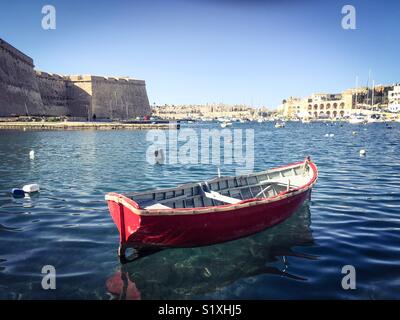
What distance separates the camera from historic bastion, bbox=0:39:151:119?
63.9 metres

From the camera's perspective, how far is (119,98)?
104312 millimetres

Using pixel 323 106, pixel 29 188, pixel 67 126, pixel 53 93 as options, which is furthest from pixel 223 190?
pixel 323 106

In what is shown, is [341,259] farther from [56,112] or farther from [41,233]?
[56,112]

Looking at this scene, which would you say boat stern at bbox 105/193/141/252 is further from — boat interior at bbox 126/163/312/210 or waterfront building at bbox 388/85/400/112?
waterfront building at bbox 388/85/400/112

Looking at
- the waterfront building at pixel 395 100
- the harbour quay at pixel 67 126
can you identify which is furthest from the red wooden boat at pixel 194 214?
the waterfront building at pixel 395 100

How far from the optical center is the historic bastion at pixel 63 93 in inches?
2517

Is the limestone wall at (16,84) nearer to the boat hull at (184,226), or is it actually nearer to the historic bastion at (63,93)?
the historic bastion at (63,93)

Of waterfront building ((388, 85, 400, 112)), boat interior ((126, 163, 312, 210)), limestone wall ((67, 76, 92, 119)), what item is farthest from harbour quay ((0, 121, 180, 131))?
waterfront building ((388, 85, 400, 112))

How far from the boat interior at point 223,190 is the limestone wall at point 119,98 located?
91.5 meters

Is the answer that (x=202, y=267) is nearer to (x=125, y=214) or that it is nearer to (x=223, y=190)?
(x=125, y=214)

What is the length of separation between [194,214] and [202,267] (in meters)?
1.22

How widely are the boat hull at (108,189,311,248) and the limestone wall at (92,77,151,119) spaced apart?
→ 95.4m

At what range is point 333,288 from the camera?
6578mm
